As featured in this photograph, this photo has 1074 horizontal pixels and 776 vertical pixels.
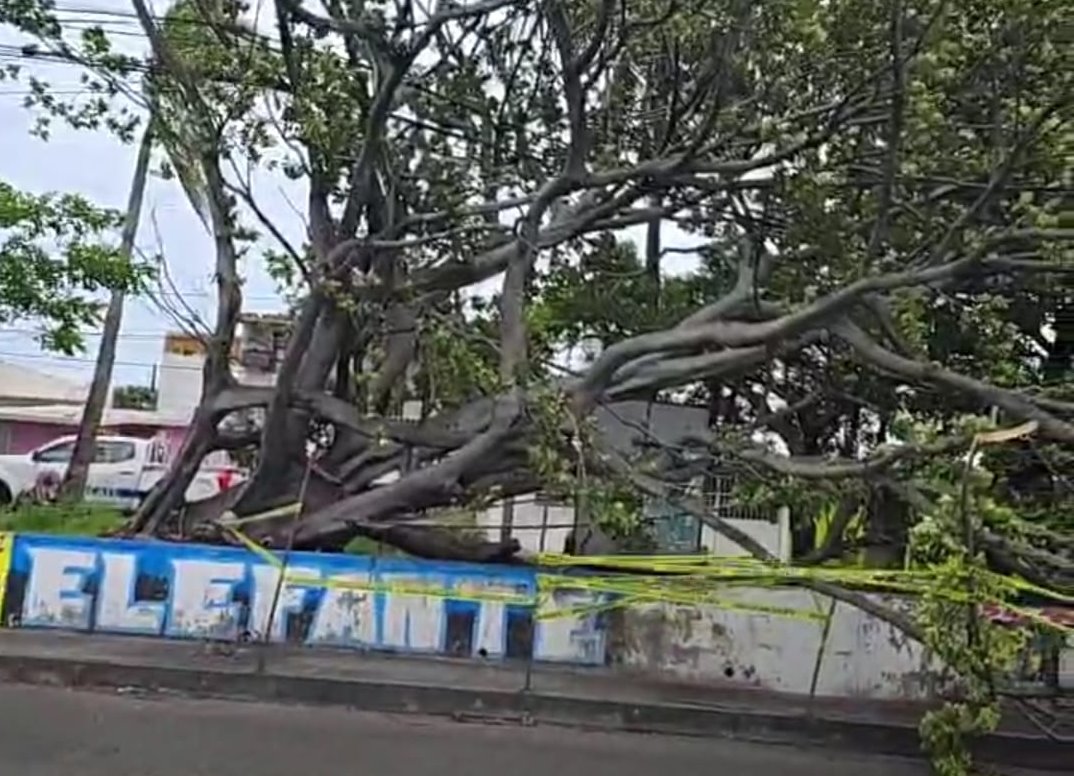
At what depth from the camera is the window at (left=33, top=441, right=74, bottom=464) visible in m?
27.7

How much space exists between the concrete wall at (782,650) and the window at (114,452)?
1817cm

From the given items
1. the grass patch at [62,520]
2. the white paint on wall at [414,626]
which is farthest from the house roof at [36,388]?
the white paint on wall at [414,626]

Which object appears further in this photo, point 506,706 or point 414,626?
point 414,626

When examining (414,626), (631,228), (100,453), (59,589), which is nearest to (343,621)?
(414,626)

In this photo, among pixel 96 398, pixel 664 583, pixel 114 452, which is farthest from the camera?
pixel 114 452

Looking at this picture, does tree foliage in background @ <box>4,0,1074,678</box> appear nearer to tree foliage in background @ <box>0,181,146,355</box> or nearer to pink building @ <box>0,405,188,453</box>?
tree foliage in background @ <box>0,181,146,355</box>

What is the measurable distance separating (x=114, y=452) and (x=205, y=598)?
16.8 metres

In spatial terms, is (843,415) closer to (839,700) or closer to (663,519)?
(663,519)

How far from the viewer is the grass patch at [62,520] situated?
16078 mm

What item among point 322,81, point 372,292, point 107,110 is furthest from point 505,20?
point 107,110

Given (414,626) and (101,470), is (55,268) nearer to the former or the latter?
(414,626)

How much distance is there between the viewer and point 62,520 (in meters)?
17.5

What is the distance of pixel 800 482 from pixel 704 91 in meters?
3.27

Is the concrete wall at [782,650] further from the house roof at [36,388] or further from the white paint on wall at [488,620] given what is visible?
the house roof at [36,388]
